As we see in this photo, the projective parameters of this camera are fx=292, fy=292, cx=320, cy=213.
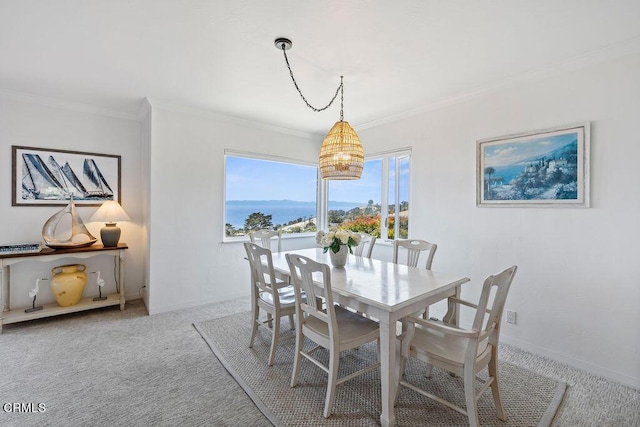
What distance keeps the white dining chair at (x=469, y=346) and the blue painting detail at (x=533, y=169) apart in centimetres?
136

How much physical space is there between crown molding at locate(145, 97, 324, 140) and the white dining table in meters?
2.32

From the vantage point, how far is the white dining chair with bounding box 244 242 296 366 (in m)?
2.39

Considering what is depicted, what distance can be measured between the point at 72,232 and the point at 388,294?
368cm

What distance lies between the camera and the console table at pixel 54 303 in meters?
2.95

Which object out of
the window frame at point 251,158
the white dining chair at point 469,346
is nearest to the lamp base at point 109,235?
the window frame at point 251,158

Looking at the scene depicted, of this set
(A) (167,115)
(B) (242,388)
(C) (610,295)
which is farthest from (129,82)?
(C) (610,295)

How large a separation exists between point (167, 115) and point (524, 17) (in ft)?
11.5

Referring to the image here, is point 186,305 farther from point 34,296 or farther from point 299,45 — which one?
point 299,45

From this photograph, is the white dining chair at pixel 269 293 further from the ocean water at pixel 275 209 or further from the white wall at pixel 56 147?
the white wall at pixel 56 147

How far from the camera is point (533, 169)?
2.63 metres

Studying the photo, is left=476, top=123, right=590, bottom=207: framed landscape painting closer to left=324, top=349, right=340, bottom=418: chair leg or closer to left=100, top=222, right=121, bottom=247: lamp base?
left=324, top=349, right=340, bottom=418: chair leg

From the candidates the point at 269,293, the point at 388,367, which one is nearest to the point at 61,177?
the point at 269,293

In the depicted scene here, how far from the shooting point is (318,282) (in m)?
2.01

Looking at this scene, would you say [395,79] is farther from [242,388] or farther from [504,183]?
[242,388]
